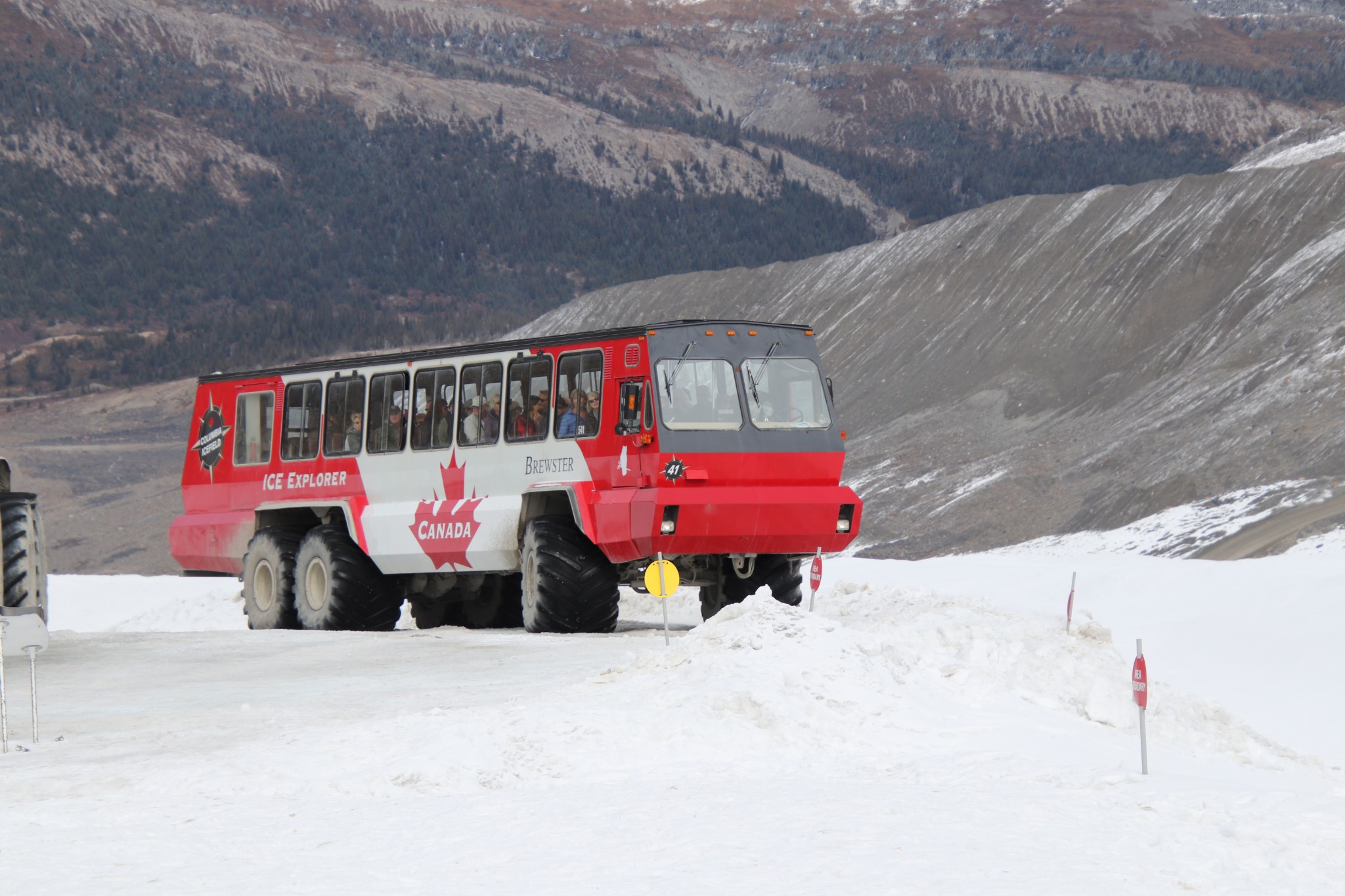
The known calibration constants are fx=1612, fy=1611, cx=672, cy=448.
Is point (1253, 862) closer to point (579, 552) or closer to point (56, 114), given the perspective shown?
point (579, 552)

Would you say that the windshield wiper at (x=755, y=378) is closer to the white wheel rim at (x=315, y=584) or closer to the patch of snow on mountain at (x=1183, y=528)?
the white wheel rim at (x=315, y=584)

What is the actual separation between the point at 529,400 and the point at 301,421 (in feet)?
12.9

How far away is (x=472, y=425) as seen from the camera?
17250 millimetres

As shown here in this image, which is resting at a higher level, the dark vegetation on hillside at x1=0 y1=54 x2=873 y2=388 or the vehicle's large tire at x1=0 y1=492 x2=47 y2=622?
the dark vegetation on hillside at x1=0 y1=54 x2=873 y2=388

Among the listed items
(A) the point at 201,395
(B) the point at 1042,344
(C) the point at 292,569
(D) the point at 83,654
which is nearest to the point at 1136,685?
(D) the point at 83,654

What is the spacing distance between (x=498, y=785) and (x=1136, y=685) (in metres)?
3.87

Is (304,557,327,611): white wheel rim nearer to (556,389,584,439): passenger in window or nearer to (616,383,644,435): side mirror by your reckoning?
(556,389,584,439): passenger in window

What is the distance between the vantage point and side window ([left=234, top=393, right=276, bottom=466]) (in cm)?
1975

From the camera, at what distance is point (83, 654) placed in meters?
16.0

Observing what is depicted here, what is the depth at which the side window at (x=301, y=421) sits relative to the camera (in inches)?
754

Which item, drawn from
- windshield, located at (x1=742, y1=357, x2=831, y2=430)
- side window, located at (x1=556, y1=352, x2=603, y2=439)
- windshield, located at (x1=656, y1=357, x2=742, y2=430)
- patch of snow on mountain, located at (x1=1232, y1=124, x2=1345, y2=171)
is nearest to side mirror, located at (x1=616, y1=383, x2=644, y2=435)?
windshield, located at (x1=656, y1=357, x2=742, y2=430)

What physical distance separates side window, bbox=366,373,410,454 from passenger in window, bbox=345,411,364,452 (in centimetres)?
13

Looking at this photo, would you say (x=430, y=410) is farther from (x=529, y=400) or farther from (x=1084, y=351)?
(x=1084, y=351)

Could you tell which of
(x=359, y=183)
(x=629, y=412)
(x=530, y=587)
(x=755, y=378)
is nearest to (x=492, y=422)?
(x=530, y=587)
